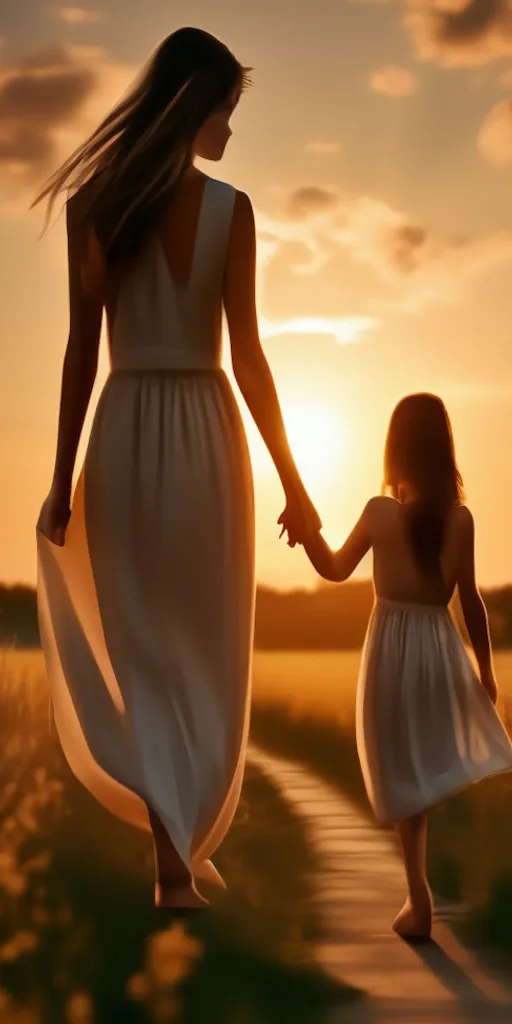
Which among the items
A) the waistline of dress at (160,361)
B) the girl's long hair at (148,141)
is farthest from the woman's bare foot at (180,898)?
the girl's long hair at (148,141)

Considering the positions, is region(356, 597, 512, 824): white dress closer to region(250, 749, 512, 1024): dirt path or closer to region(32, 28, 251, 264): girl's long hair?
region(250, 749, 512, 1024): dirt path

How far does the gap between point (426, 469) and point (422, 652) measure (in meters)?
0.53

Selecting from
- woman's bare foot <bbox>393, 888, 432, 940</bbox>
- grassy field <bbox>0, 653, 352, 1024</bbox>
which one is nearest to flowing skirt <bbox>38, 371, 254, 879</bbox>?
grassy field <bbox>0, 653, 352, 1024</bbox>

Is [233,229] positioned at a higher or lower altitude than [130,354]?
higher

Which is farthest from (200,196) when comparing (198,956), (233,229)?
(198,956)

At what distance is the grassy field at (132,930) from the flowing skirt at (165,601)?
32 centimetres

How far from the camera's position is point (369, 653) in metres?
3.86

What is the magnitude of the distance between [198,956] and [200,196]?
2.15 meters

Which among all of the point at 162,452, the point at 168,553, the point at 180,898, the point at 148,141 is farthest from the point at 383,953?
the point at 148,141

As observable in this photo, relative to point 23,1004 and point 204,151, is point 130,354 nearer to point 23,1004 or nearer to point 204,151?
point 204,151

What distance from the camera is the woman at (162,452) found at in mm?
3848

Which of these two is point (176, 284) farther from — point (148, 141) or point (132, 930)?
point (132, 930)

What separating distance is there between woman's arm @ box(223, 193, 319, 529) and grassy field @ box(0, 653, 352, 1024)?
4.39ft

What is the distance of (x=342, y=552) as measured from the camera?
158 inches
